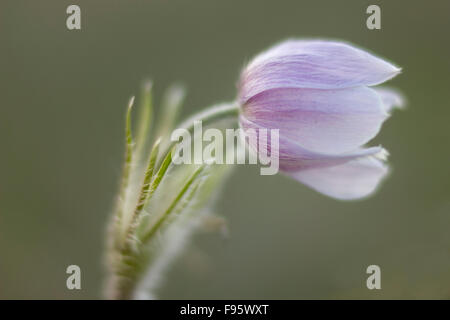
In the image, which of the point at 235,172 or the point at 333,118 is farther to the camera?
the point at 235,172

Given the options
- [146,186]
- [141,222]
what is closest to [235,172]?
[141,222]

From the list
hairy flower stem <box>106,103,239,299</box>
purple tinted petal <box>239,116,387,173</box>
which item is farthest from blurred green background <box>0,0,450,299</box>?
purple tinted petal <box>239,116,387,173</box>

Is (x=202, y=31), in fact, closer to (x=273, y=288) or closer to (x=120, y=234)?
(x=273, y=288)

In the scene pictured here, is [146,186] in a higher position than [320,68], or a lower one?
lower

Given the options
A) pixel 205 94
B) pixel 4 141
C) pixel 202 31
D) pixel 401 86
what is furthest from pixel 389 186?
pixel 4 141

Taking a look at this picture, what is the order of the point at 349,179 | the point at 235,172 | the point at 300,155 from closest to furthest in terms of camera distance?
the point at 300,155 → the point at 349,179 → the point at 235,172

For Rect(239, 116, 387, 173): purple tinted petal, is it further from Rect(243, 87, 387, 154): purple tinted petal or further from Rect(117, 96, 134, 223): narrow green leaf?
Rect(117, 96, 134, 223): narrow green leaf

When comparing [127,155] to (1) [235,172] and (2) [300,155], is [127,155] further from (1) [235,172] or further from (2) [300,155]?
(1) [235,172]
